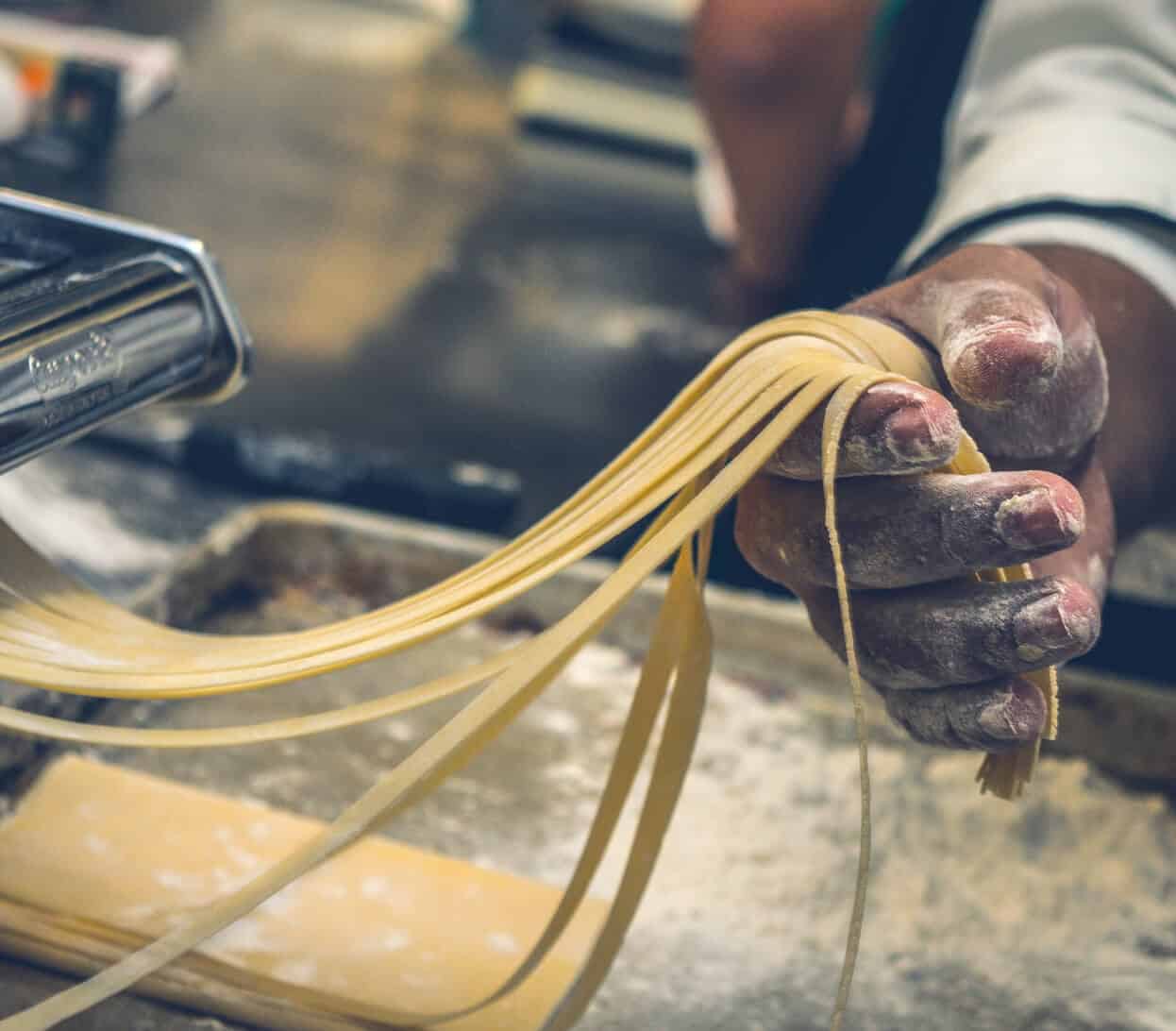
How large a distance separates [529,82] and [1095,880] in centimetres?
213

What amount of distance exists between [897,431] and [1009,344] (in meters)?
0.07

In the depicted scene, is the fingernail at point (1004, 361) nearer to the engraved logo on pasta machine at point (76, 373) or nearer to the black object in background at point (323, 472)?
the engraved logo on pasta machine at point (76, 373)

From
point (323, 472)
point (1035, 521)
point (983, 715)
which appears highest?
point (1035, 521)

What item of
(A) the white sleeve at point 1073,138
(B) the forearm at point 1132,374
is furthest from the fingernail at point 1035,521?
(A) the white sleeve at point 1073,138

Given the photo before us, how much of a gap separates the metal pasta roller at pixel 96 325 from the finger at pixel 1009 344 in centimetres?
36

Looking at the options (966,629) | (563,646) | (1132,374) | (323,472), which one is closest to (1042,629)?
(966,629)

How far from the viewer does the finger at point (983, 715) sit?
0.57 m

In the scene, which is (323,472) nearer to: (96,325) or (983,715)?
(96,325)

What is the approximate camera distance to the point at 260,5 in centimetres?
303

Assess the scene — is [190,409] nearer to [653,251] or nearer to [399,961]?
[399,961]

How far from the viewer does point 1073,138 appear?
3.03 ft

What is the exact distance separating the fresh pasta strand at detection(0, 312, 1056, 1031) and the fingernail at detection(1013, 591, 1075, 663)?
4 centimetres

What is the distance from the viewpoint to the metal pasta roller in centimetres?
60

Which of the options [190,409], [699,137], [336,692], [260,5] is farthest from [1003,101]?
[260,5]
